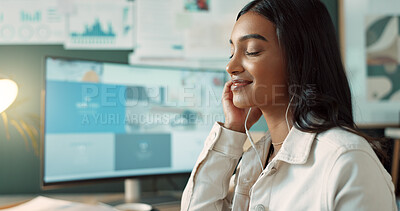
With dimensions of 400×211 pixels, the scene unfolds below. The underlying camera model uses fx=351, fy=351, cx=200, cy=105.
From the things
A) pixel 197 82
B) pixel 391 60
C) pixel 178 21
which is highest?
pixel 178 21

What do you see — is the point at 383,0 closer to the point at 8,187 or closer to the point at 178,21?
the point at 178,21

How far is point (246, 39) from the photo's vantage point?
832 millimetres

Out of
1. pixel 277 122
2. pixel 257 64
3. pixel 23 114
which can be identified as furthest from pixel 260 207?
pixel 23 114

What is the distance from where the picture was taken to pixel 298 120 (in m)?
0.79

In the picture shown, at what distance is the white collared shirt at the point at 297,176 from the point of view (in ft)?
2.06

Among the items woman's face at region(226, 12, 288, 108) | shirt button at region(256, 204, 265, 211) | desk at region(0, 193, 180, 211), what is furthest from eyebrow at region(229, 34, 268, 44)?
desk at region(0, 193, 180, 211)

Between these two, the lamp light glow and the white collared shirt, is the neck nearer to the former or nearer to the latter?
the white collared shirt

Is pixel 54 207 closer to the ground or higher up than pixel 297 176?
closer to the ground

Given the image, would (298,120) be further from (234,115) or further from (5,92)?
(5,92)

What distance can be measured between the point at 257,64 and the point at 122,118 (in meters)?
0.63

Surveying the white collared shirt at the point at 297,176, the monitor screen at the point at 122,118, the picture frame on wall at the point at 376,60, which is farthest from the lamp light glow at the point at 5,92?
the picture frame on wall at the point at 376,60

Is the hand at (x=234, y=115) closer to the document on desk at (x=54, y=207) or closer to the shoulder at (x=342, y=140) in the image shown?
the shoulder at (x=342, y=140)

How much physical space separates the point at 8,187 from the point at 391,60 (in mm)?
1733

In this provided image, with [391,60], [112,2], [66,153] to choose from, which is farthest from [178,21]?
[391,60]
